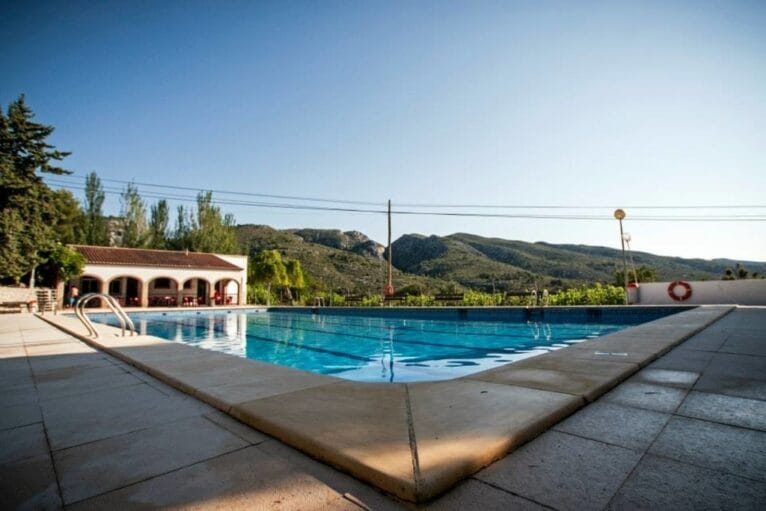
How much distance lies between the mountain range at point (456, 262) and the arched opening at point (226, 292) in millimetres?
9271

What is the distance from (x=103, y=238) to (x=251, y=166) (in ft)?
65.1

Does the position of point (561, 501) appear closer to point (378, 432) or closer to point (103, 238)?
point (378, 432)

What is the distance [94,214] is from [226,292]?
14.3 metres

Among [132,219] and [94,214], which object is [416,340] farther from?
[132,219]

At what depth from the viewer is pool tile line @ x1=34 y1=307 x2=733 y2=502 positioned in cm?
149

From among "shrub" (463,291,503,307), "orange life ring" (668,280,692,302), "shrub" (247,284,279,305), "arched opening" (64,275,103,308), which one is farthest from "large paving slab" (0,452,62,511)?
"shrub" (247,284,279,305)

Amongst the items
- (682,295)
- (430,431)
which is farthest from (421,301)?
(430,431)

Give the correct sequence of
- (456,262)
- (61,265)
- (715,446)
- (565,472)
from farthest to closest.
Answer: (456,262) < (61,265) < (715,446) < (565,472)

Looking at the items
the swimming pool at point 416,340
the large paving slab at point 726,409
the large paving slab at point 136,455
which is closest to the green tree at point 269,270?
the swimming pool at point 416,340

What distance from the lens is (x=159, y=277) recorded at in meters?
23.2

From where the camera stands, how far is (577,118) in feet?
47.9

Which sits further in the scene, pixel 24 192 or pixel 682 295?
pixel 24 192

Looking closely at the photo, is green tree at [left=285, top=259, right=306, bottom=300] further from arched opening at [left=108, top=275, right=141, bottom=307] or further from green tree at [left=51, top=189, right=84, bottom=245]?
green tree at [left=51, top=189, right=84, bottom=245]

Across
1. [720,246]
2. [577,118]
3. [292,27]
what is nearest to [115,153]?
[292,27]
